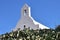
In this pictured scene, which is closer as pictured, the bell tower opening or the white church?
the white church

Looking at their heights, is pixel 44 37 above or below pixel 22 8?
below

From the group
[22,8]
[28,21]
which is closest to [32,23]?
[28,21]

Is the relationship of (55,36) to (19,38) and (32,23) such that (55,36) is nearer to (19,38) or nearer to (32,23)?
(19,38)

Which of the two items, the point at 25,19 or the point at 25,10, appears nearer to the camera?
the point at 25,19

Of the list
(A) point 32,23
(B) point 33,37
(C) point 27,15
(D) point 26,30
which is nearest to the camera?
(B) point 33,37

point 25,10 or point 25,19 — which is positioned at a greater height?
point 25,10

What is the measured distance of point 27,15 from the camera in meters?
42.0

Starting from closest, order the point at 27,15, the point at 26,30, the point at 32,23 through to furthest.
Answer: the point at 26,30, the point at 32,23, the point at 27,15

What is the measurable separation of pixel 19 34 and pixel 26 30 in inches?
10.2

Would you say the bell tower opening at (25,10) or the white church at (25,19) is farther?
the bell tower opening at (25,10)

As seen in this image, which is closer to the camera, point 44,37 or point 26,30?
point 44,37

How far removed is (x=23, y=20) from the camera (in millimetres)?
41750

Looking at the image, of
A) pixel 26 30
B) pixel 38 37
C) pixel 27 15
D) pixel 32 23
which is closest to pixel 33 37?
pixel 38 37

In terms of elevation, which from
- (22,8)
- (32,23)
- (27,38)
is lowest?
(27,38)
